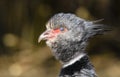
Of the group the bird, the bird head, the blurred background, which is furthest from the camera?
the blurred background

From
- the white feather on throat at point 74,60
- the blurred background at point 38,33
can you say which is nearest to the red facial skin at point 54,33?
the white feather on throat at point 74,60

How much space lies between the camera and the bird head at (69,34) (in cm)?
390

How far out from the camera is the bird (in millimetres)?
3793

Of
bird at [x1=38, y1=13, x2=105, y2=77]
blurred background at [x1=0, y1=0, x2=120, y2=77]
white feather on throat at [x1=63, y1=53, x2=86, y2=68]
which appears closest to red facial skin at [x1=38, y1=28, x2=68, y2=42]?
bird at [x1=38, y1=13, x2=105, y2=77]

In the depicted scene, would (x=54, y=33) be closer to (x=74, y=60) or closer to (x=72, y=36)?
(x=72, y=36)

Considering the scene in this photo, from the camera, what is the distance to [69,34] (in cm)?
393

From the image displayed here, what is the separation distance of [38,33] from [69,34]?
5255mm

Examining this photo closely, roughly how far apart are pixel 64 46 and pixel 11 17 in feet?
17.9

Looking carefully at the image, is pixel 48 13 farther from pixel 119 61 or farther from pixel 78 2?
pixel 119 61

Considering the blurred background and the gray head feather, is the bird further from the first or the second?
the blurred background

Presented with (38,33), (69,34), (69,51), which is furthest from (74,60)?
(38,33)

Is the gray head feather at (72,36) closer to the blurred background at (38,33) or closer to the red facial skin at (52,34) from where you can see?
the red facial skin at (52,34)

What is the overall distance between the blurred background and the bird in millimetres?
4786

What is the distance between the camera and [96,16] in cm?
912
